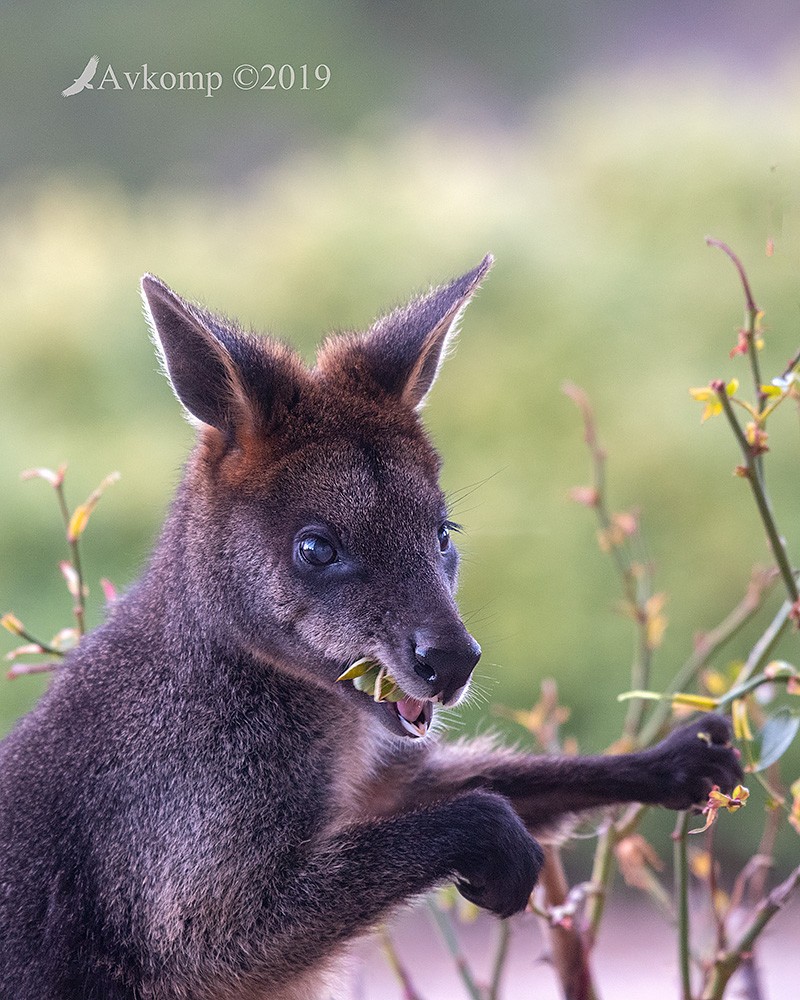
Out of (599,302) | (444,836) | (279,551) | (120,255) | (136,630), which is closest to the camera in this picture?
(444,836)

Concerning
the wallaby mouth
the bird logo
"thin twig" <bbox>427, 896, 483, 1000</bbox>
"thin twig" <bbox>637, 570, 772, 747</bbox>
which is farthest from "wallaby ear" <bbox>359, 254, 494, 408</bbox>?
the bird logo

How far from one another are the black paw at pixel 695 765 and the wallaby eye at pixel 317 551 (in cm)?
67

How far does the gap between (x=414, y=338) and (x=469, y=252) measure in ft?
13.9

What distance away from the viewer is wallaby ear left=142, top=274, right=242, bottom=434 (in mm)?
2113

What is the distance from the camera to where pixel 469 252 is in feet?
21.4

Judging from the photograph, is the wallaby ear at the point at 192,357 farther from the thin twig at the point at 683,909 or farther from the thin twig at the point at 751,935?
the thin twig at the point at 751,935

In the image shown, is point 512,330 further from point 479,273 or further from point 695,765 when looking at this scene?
point 695,765

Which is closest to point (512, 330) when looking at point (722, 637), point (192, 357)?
point (722, 637)

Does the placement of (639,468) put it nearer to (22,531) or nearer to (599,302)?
(599,302)

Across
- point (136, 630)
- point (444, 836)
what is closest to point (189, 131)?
point (136, 630)

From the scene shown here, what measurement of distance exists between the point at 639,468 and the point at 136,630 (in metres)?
3.79

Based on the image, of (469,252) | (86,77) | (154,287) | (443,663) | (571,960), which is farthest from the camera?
(469,252)

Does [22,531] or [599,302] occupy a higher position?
[599,302]

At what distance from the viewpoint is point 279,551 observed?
7.19 feet
